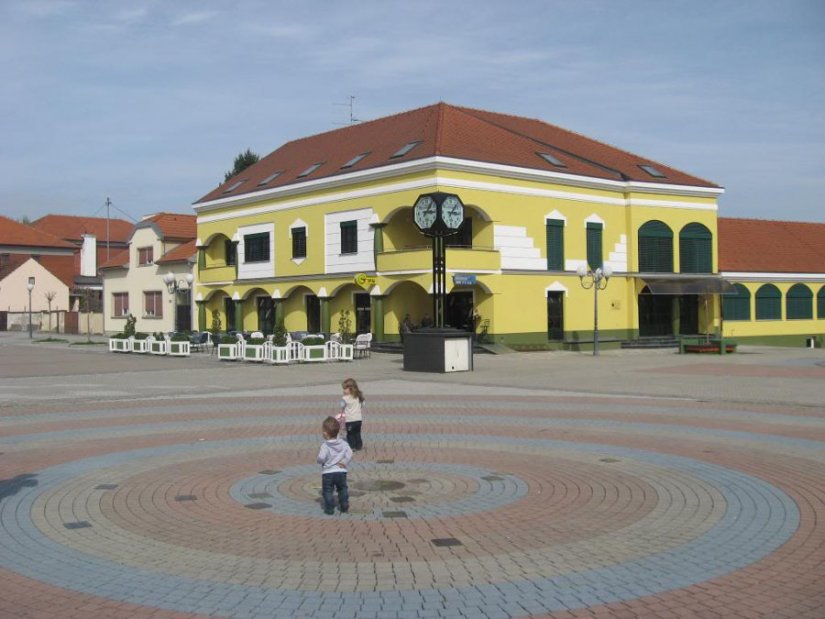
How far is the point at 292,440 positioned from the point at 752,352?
94.6ft

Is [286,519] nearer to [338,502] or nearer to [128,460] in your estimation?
[338,502]

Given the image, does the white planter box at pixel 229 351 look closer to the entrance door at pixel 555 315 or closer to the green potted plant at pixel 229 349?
the green potted plant at pixel 229 349

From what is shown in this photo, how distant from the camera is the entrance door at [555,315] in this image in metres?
39.2

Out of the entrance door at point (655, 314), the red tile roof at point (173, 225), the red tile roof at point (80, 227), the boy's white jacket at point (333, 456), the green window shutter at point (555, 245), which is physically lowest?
the boy's white jacket at point (333, 456)

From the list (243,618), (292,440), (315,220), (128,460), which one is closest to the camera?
(243,618)

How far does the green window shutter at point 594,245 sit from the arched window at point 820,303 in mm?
17063

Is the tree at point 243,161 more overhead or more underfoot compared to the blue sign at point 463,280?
more overhead

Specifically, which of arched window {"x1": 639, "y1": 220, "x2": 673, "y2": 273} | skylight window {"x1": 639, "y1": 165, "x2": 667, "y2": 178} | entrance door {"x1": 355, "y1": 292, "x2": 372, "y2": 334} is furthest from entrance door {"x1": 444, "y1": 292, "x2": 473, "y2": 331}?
skylight window {"x1": 639, "y1": 165, "x2": 667, "y2": 178}

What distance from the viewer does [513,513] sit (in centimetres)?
799

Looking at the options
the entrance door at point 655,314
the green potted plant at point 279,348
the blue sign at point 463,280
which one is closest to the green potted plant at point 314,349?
the green potted plant at point 279,348

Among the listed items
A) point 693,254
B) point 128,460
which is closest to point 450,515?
point 128,460

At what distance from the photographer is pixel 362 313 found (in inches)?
1592

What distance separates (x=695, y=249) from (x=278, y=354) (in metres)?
24.8

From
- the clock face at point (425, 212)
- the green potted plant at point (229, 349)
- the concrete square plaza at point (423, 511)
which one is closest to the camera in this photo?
the concrete square plaza at point (423, 511)
